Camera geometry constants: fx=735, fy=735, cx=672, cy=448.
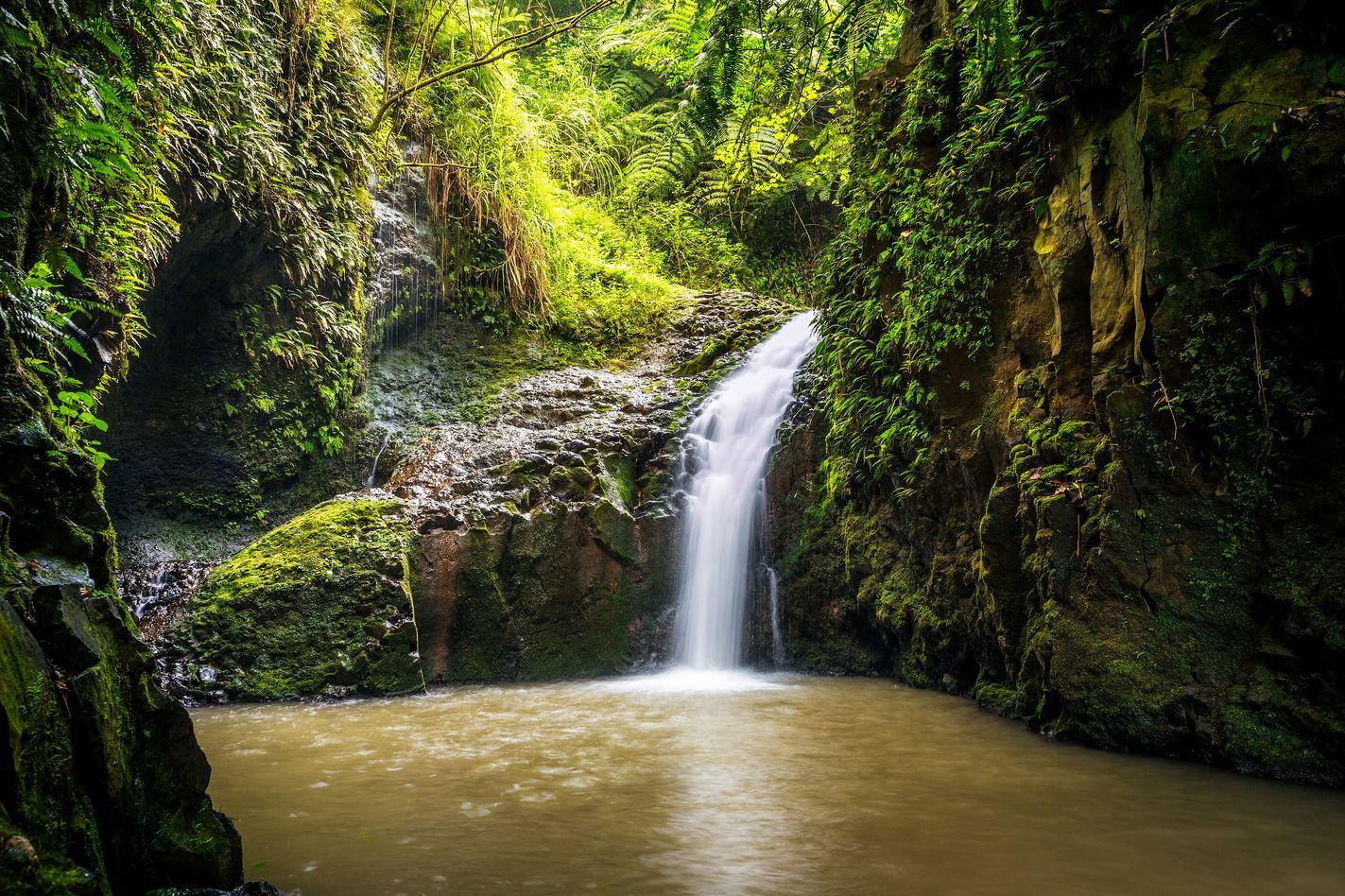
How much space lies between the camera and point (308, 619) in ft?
18.8

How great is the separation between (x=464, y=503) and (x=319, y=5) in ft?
16.8

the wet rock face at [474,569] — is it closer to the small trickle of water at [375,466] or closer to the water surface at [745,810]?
the small trickle of water at [375,466]

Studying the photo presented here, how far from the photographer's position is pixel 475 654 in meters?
6.36

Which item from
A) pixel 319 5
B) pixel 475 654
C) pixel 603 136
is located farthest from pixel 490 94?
pixel 475 654

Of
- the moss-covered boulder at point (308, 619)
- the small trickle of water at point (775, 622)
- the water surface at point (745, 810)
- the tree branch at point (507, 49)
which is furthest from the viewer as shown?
the small trickle of water at point (775, 622)

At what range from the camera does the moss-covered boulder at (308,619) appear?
548 cm

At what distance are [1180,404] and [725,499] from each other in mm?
4173

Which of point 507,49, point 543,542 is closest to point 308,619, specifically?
point 543,542

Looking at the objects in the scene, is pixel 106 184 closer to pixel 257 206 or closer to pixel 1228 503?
pixel 257 206

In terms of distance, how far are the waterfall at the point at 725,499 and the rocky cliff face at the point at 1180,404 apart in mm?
2550

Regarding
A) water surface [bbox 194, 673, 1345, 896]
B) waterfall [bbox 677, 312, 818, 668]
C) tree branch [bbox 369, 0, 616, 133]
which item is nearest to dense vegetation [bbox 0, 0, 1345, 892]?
tree branch [bbox 369, 0, 616, 133]

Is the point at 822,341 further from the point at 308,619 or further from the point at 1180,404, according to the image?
the point at 308,619

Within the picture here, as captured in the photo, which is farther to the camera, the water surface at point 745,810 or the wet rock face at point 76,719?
the water surface at point 745,810

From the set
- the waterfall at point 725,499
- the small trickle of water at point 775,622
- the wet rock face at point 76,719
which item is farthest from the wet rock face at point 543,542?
the wet rock face at point 76,719
